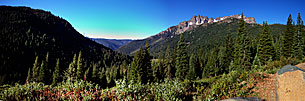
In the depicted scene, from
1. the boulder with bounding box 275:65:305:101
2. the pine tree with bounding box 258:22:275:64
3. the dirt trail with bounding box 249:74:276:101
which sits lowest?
the dirt trail with bounding box 249:74:276:101

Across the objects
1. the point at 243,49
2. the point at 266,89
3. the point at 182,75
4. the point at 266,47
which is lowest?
the point at 182,75

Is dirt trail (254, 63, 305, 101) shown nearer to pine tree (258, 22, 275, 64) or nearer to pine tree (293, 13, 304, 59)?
pine tree (258, 22, 275, 64)

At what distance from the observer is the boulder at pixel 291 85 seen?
15.5ft

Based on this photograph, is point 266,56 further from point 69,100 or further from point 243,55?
point 69,100

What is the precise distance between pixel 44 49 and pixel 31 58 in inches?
1037

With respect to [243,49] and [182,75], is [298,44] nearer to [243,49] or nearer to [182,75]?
[243,49]

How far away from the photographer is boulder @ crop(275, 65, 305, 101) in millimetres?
4719

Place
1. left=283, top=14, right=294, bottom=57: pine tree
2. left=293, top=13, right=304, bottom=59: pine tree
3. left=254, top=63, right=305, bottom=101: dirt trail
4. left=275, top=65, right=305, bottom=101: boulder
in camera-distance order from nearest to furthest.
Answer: left=275, top=65, right=305, bottom=101: boulder, left=254, top=63, right=305, bottom=101: dirt trail, left=293, top=13, right=304, bottom=59: pine tree, left=283, top=14, right=294, bottom=57: pine tree

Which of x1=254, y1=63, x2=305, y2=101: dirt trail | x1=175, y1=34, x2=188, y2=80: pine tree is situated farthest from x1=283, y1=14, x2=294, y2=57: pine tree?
x1=254, y1=63, x2=305, y2=101: dirt trail

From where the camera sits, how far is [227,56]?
1854 inches

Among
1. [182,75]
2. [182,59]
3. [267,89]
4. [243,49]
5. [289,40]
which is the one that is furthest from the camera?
[289,40]

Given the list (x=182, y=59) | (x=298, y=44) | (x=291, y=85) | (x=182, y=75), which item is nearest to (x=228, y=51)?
(x=298, y=44)

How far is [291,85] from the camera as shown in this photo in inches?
197

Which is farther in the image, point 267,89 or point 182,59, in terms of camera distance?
point 182,59
